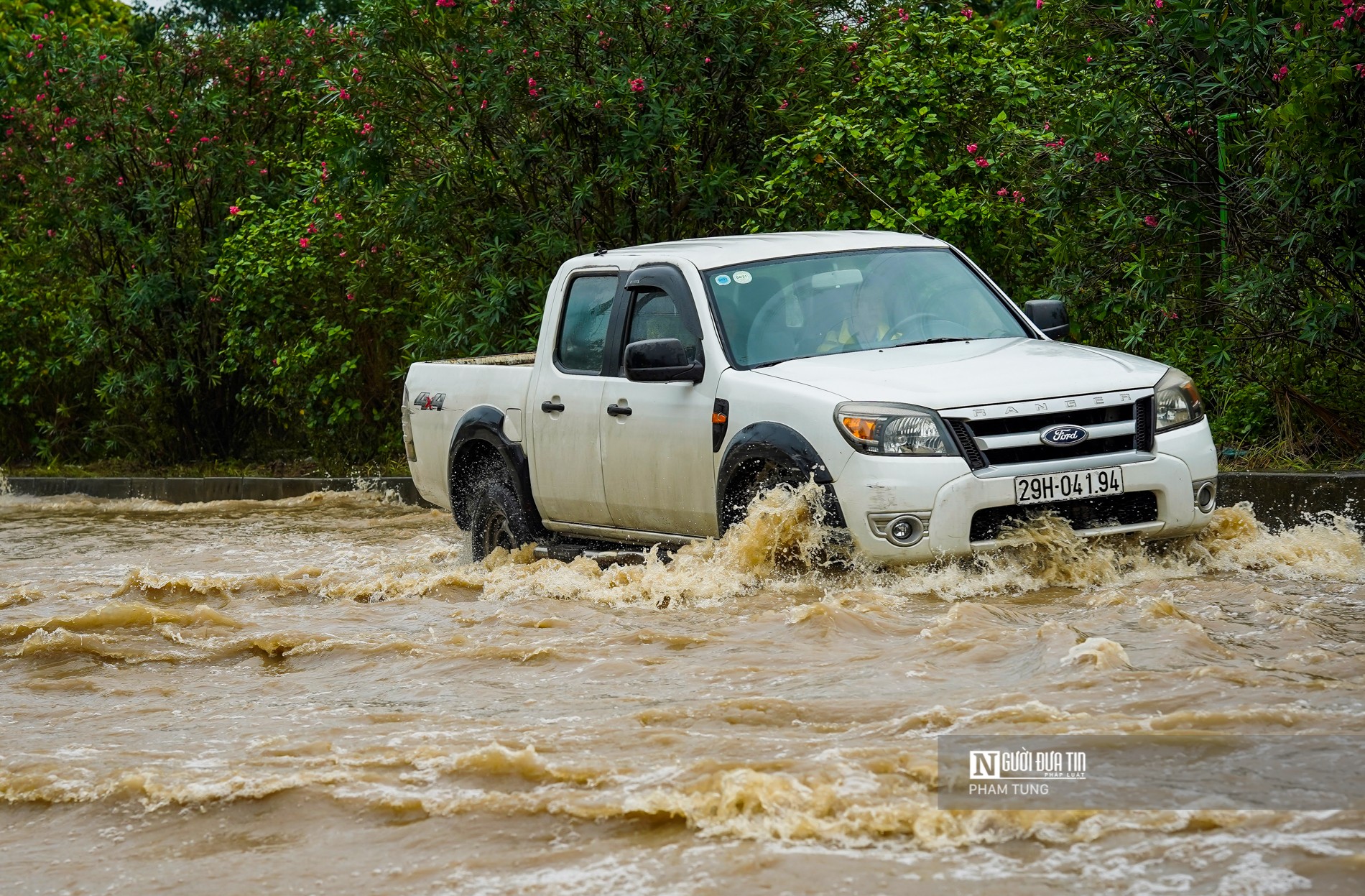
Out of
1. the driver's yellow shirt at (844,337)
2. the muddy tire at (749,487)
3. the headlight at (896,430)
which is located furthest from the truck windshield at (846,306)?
the headlight at (896,430)

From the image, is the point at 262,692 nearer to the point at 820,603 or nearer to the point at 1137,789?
the point at 820,603

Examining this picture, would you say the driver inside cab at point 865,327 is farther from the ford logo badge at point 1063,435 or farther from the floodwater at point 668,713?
the ford logo badge at point 1063,435

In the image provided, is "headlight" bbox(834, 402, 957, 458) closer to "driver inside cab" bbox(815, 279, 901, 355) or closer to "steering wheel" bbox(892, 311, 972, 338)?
"driver inside cab" bbox(815, 279, 901, 355)

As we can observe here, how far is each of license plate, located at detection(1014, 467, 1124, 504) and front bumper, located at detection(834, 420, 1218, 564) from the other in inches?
1.2

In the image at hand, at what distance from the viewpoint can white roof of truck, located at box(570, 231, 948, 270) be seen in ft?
27.7

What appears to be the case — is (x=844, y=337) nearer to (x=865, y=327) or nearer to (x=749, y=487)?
(x=865, y=327)

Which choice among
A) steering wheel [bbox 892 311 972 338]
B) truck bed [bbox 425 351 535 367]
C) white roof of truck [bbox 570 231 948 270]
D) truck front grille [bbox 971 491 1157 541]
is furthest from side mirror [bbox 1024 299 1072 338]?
truck bed [bbox 425 351 535 367]

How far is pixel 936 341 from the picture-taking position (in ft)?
26.4

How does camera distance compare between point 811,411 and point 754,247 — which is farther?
point 754,247

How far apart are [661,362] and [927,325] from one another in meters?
1.25

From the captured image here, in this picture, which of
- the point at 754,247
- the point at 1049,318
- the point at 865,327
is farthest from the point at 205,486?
the point at 1049,318

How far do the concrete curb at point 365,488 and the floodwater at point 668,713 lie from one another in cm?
40

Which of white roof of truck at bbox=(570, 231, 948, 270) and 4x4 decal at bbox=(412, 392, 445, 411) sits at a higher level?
white roof of truck at bbox=(570, 231, 948, 270)

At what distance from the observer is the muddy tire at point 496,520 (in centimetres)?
921
